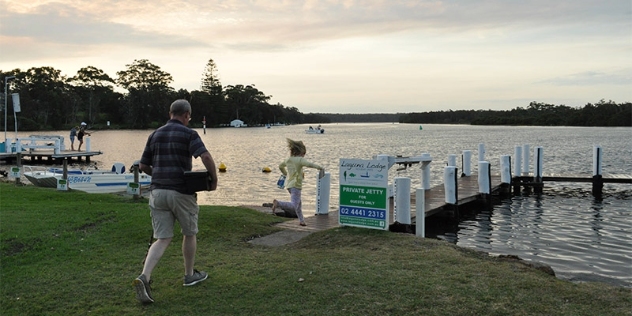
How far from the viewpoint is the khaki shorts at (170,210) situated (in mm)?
5742

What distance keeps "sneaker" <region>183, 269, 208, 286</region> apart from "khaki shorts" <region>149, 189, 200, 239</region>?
663 millimetres

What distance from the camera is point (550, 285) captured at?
6262 mm

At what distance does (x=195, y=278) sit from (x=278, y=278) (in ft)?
3.38

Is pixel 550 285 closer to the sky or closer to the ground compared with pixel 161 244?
closer to the ground

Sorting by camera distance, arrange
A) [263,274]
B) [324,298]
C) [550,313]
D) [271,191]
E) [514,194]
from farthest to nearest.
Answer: [271,191] < [514,194] < [263,274] < [324,298] < [550,313]

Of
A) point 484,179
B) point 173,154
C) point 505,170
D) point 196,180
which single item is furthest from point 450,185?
point 173,154

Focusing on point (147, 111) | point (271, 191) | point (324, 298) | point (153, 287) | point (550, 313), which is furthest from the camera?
point (147, 111)

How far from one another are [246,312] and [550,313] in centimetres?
320

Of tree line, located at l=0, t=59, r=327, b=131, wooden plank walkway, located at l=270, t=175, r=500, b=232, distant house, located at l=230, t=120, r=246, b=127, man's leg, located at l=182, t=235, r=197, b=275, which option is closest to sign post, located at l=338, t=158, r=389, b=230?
wooden plank walkway, located at l=270, t=175, r=500, b=232

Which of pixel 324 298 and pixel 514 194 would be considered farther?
pixel 514 194

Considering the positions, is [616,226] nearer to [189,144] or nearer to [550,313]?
[550,313]

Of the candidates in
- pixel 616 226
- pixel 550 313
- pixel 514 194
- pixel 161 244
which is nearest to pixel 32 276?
pixel 161 244

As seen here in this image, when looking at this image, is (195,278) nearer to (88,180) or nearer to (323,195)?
(323,195)

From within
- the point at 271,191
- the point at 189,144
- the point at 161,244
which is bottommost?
the point at 271,191
